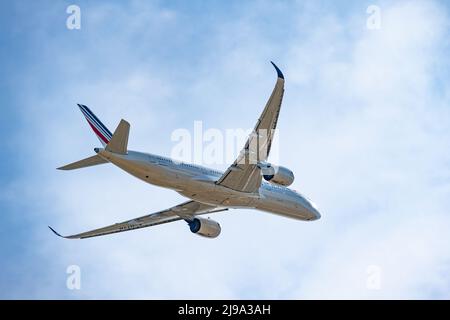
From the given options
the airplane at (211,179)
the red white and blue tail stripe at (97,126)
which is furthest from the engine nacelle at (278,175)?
the red white and blue tail stripe at (97,126)

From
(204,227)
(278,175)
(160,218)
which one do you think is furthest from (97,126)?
(204,227)

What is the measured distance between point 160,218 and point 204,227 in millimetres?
3352

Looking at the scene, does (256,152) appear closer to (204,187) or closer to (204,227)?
(204,187)

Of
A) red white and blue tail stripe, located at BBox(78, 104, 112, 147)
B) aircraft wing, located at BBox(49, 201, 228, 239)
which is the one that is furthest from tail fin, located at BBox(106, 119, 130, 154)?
aircraft wing, located at BBox(49, 201, 228, 239)

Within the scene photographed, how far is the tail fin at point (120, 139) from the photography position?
131ft

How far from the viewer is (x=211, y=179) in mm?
45844

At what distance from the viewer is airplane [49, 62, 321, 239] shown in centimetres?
4128

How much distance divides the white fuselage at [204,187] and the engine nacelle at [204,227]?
12.9ft

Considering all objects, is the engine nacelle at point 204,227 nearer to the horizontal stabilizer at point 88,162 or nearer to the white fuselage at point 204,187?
the white fuselage at point 204,187

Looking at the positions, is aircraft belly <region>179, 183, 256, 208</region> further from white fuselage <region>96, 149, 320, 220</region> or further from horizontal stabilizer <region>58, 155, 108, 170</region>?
horizontal stabilizer <region>58, 155, 108, 170</region>
